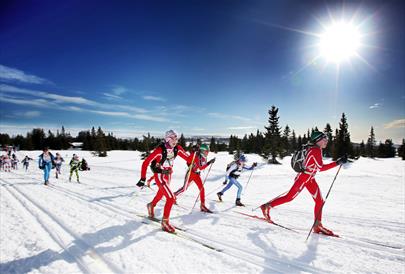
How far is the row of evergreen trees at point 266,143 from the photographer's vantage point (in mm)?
39312

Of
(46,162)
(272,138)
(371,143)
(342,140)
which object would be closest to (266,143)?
(272,138)

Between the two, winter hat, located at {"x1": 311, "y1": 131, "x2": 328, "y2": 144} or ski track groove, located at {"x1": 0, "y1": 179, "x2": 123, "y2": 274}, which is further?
winter hat, located at {"x1": 311, "y1": 131, "x2": 328, "y2": 144}

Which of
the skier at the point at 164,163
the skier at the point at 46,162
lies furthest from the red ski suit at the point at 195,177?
the skier at the point at 46,162

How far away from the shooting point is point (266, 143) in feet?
125

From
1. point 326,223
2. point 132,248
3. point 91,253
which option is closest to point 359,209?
point 326,223

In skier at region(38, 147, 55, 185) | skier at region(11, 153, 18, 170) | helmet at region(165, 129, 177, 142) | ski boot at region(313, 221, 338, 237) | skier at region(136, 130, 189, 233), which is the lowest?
skier at region(11, 153, 18, 170)

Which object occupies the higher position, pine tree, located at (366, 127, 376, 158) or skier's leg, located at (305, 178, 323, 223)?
pine tree, located at (366, 127, 376, 158)

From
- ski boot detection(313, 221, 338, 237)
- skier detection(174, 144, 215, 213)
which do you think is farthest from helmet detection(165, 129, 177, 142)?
ski boot detection(313, 221, 338, 237)

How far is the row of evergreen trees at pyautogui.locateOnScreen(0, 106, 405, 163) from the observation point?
39.3 m

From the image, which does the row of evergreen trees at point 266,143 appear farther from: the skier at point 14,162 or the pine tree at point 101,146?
the skier at point 14,162

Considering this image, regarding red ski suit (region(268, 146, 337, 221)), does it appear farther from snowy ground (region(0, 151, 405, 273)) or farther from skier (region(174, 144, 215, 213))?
skier (region(174, 144, 215, 213))

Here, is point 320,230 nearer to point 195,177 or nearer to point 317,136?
point 317,136

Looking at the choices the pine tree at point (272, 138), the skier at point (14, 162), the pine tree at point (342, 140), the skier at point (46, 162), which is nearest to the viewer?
the skier at point (46, 162)

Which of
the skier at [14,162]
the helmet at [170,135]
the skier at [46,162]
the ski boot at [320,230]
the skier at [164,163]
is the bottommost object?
the skier at [14,162]
